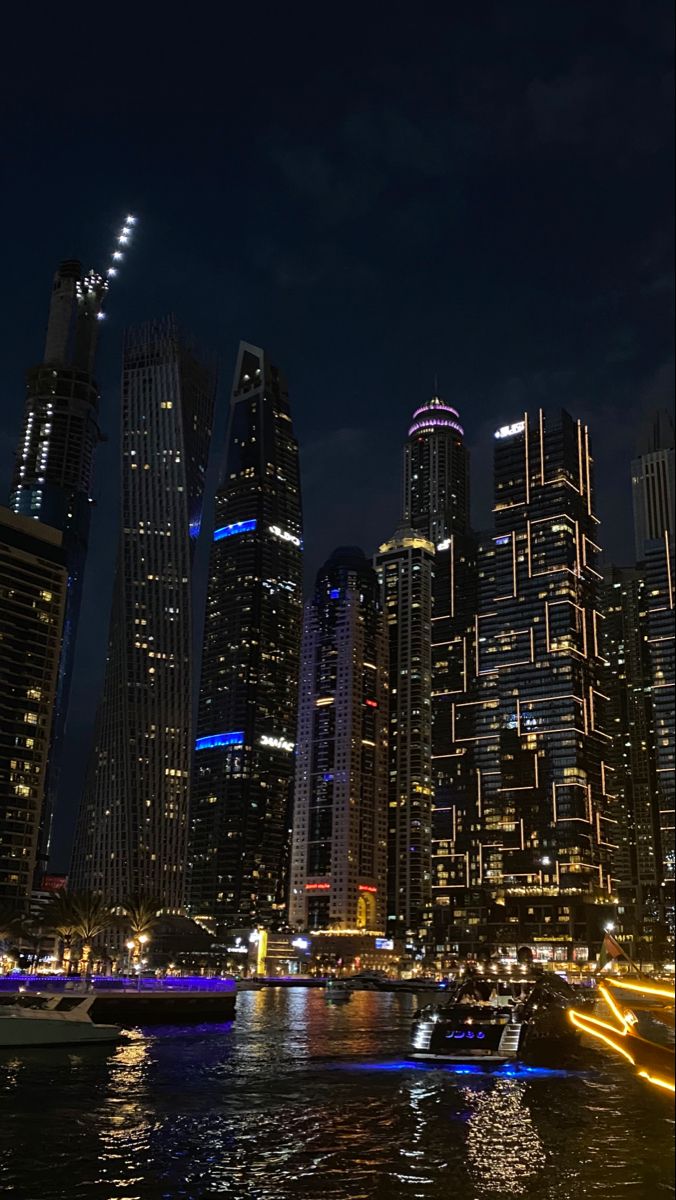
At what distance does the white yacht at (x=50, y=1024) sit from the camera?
71.2m

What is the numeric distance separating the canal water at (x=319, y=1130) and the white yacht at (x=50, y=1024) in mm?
2091

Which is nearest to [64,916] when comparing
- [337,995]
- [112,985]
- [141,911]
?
[141,911]

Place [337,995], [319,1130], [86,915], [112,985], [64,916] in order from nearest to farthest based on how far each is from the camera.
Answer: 1. [319,1130]
2. [112,985]
3. [86,915]
4. [64,916]
5. [337,995]

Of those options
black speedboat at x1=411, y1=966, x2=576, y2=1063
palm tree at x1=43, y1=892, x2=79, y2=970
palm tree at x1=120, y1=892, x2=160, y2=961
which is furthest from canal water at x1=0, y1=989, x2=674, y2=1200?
palm tree at x1=120, y1=892, x2=160, y2=961

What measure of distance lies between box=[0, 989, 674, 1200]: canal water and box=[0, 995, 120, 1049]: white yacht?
209cm

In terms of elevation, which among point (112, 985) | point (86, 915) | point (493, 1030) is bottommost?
point (112, 985)

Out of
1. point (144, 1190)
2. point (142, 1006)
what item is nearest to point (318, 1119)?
point (144, 1190)

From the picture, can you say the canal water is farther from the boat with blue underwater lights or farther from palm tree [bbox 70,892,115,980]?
the boat with blue underwater lights

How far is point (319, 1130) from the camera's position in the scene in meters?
40.0

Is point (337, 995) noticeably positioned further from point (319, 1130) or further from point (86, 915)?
point (319, 1130)

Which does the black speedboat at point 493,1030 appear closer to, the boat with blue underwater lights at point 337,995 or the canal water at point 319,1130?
the canal water at point 319,1130

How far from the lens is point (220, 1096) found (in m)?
49.3

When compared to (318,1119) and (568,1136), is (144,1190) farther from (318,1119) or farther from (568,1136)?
(568,1136)

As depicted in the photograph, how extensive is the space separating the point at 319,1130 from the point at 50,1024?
4172 cm
